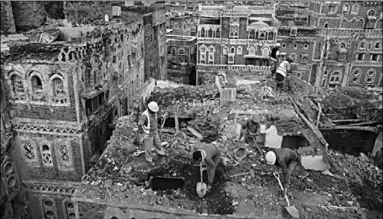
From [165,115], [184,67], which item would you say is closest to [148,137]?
[165,115]

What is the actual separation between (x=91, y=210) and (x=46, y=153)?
6075 mm

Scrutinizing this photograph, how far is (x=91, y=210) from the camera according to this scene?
9516 millimetres

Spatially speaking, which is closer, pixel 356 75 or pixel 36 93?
pixel 36 93

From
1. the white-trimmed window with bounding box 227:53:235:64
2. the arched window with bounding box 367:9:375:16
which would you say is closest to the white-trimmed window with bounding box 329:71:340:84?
the arched window with bounding box 367:9:375:16

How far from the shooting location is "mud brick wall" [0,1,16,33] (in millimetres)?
18781

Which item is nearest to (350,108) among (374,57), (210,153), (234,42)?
(234,42)

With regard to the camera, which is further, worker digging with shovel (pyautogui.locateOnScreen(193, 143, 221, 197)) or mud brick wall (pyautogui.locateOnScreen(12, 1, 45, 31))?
mud brick wall (pyautogui.locateOnScreen(12, 1, 45, 31))

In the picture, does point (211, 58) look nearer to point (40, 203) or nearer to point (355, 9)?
point (355, 9)

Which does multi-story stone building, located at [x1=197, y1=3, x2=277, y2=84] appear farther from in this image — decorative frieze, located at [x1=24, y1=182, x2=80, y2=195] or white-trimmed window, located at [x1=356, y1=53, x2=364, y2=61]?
decorative frieze, located at [x1=24, y1=182, x2=80, y2=195]

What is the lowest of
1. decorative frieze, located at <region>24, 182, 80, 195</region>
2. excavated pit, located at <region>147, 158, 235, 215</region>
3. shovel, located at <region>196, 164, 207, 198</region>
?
decorative frieze, located at <region>24, 182, 80, 195</region>

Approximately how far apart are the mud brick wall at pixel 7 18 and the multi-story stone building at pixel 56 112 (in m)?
6.65

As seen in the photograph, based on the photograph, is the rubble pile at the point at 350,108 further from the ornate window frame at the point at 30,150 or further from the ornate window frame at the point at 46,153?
the ornate window frame at the point at 30,150

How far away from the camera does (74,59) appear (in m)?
13.1

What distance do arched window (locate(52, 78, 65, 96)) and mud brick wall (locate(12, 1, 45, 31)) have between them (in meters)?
9.67
